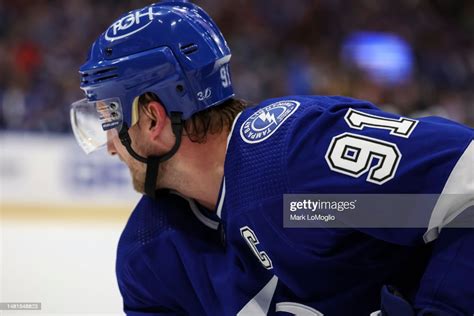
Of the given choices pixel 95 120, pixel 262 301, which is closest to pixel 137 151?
pixel 95 120

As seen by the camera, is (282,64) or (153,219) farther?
(282,64)

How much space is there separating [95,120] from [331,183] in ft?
2.32

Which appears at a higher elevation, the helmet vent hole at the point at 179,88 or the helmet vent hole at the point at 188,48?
the helmet vent hole at the point at 188,48

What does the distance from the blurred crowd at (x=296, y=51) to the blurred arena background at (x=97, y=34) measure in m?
0.01

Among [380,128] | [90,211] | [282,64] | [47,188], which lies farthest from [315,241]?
[282,64]

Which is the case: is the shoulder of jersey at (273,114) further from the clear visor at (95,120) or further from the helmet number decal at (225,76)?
the clear visor at (95,120)

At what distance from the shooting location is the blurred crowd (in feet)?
20.9

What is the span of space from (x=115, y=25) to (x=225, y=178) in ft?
1.54

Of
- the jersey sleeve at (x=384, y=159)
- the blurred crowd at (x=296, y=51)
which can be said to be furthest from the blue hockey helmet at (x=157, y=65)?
the blurred crowd at (x=296, y=51)

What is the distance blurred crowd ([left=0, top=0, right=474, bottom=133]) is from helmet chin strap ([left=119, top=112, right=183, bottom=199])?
4.29 metres

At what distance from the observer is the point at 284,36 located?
25.9ft

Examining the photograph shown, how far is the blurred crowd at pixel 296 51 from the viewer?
636 cm

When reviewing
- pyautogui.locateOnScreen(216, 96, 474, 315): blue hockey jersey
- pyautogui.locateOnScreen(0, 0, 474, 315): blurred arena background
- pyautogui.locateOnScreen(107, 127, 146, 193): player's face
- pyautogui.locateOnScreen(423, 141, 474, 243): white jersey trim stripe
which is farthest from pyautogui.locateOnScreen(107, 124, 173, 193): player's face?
pyautogui.locateOnScreen(0, 0, 474, 315): blurred arena background

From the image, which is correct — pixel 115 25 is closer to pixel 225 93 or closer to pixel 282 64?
pixel 225 93
